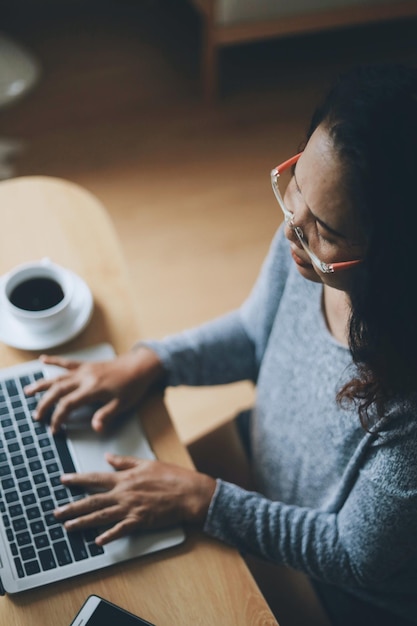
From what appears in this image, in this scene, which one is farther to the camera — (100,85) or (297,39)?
(297,39)

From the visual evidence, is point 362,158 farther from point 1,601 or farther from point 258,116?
point 258,116

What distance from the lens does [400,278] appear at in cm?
75

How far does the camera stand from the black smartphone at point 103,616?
820mm

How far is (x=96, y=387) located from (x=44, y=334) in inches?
4.5

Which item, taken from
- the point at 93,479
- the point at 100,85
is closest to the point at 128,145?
the point at 100,85

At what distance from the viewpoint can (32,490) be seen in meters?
0.93

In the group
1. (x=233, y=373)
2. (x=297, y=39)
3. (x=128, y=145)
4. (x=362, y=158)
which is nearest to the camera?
(x=362, y=158)

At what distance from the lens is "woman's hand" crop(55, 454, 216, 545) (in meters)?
0.90

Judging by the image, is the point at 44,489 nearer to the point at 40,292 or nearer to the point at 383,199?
the point at 40,292

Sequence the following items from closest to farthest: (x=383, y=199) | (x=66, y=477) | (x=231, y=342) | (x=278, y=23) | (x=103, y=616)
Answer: (x=383, y=199)
(x=103, y=616)
(x=66, y=477)
(x=231, y=342)
(x=278, y=23)

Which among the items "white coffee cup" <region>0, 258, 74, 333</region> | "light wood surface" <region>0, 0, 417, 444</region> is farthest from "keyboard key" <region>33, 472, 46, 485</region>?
"light wood surface" <region>0, 0, 417, 444</region>

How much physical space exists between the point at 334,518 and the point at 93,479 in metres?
0.31

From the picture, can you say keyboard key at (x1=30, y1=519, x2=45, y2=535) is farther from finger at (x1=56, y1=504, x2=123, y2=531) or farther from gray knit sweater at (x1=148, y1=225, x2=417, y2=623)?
gray knit sweater at (x1=148, y1=225, x2=417, y2=623)

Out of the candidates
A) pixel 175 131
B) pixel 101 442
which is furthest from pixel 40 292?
pixel 175 131
